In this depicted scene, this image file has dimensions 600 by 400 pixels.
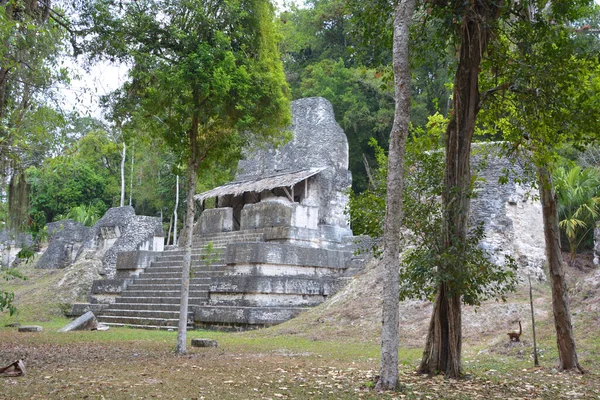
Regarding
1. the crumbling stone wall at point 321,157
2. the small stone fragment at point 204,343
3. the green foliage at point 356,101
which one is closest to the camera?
the small stone fragment at point 204,343

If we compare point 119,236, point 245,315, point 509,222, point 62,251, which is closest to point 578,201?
point 509,222

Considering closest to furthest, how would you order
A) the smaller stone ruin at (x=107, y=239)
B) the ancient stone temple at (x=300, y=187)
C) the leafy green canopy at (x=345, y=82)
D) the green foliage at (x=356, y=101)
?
the ancient stone temple at (x=300, y=187) < the smaller stone ruin at (x=107, y=239) < the leafy green canopy at (x=345, y=82) < the green foliage at (x=356, y=101)

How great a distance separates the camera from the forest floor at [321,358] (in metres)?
5.32

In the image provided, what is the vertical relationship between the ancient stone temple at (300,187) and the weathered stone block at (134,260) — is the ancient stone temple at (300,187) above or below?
above

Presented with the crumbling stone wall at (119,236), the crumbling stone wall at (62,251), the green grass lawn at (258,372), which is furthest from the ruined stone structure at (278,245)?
the crumbling stone wall at (62,251)

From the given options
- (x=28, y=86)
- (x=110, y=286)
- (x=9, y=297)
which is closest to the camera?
(x=9, y=297)

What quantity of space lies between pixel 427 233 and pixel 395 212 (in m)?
1.32

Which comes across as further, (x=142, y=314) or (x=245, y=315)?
(x=142, y=314)

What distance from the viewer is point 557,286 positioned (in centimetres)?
709

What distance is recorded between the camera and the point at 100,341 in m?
10.0

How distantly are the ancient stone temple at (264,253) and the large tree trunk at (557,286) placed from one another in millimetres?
5899

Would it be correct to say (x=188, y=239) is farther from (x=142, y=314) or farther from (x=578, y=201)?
(x=578, y=201)

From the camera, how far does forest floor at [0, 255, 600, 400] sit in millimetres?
5320

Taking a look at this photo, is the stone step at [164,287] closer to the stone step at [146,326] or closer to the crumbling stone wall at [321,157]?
the stone step at [146,326]
